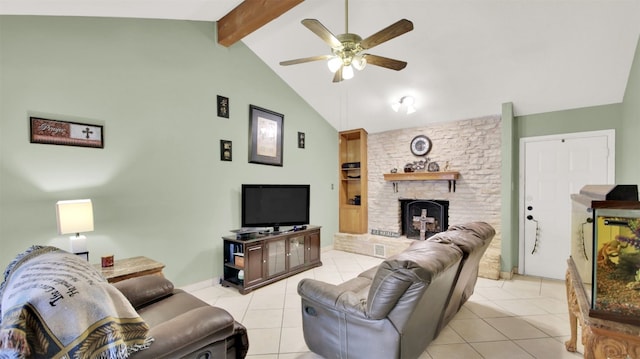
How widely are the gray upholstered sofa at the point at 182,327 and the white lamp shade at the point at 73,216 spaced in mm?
718

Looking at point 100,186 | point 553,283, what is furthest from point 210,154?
point 553,283

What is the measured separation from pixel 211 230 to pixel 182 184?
0.71 metres

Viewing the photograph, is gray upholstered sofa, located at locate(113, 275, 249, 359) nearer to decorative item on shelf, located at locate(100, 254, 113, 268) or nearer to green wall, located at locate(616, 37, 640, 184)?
decorative item on shelf, located at locate(100, 254, 113, 268)

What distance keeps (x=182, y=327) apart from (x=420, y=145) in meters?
4.49

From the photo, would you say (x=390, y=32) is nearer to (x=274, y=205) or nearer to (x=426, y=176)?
(x=274, y=205)

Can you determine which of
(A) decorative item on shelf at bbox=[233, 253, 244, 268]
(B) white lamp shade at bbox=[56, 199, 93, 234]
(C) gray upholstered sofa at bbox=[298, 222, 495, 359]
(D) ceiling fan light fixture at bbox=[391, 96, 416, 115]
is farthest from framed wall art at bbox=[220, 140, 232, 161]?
(D) ceiling fan light fixture at bbox=[391, 96, 416, 115]

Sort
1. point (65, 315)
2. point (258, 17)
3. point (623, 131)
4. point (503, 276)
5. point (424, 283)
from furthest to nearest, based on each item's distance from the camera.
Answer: point (503, 276), point (623, 131), point (258, 17), point (424, 283), point (65, 315)

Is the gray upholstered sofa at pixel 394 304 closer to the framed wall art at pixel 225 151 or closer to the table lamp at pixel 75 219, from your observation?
the table lamp at pixel 75 219

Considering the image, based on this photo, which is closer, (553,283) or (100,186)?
(100,186)

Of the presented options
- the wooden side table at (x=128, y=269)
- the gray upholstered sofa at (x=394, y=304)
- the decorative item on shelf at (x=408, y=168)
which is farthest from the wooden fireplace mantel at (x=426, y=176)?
the wooden side table at (x=128, y=269)

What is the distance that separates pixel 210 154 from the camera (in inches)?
143

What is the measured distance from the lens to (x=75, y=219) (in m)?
2.29

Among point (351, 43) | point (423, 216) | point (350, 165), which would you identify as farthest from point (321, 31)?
point (423, 216)

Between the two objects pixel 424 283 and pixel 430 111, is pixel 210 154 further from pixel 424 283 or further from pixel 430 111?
pixel 430 111
